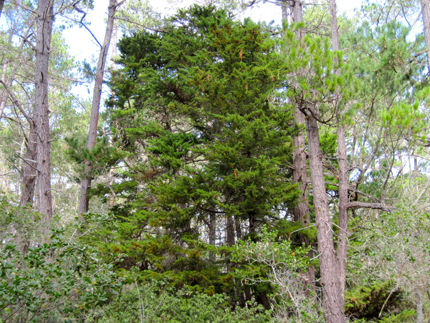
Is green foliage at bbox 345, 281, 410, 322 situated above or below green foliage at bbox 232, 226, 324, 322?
below

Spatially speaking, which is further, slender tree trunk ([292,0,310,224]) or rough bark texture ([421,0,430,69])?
slender tree trunk ([292,0,310,224])

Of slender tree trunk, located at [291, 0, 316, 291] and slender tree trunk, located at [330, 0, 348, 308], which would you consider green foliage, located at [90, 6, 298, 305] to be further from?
slender tree trunk, located at [330, 0, 348, 308]

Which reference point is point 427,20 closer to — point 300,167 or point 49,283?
point 300,167

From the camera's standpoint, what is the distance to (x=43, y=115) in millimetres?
7203

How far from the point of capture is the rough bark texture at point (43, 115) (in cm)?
683

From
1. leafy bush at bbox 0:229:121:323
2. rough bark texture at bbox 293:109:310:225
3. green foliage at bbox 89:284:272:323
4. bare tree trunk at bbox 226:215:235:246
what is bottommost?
green foliage at bbox 89:284:272:323

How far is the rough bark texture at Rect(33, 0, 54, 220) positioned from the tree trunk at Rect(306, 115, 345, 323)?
17.6ft

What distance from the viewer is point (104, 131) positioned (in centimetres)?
1199

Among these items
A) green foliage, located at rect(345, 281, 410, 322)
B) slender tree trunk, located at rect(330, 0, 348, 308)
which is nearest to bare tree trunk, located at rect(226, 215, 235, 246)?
slender tree trunk, located at rect(330, 0, 348, 308)

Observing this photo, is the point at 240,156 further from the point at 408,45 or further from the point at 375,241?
the point at 408,45

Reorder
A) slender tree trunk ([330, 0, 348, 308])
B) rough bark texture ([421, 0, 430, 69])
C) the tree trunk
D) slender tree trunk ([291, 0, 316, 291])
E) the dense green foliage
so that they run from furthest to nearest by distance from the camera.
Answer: slender tree trunk ([291, 0, 316, 291]), slender tree trunk ([330, 0, 348, 308]), rough bark texture ([421, 0, 430, 69]), the tree trunk, the dense green foliage

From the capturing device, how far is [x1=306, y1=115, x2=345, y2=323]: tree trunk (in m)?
5.56

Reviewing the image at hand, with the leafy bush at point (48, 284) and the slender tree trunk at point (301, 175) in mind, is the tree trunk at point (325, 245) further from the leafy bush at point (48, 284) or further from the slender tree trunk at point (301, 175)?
the leafy bush at point (48, 284)

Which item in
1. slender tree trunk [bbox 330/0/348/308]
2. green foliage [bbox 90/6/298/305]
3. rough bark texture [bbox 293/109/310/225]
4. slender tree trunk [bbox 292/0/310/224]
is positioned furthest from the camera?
slender tree trunk [bbox 292/0/310/224]
